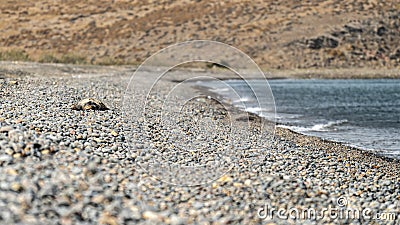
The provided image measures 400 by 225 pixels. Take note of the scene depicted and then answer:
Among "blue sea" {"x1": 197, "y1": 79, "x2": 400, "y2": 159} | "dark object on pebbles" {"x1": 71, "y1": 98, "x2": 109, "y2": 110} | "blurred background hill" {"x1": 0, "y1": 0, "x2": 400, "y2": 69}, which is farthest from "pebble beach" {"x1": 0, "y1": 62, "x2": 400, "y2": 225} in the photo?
"blurred background hill" {"x1": 0, "y1": 0, "x2": 400, "y2": 69}

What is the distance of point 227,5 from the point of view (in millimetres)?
68188

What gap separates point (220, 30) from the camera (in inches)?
2475

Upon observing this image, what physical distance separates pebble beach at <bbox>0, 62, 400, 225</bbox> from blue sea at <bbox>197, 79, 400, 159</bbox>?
3942 millimetres

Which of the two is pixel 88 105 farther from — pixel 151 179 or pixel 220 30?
pixel 220 30

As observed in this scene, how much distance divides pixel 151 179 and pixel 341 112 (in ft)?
59.9

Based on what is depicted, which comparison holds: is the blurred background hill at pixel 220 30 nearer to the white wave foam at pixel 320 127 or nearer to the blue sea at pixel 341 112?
the blue sea at pixel 341 112

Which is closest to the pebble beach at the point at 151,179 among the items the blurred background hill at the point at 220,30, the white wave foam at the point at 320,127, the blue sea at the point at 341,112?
the blue sea at the point at 341,112

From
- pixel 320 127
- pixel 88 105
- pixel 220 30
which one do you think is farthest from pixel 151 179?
pixel 220 30

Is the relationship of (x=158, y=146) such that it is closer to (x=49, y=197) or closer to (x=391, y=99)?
(x=49, y=197)

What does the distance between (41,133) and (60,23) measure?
5906 cm

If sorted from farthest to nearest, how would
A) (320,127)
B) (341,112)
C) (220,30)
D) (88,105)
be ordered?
(220,30) < (341,112) < (320,127) < (88,105)

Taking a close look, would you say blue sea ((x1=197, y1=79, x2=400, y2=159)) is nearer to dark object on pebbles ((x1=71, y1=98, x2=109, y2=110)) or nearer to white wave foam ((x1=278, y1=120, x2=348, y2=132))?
white wave foam ((x1=278, y1=120, x2=348, y2=132))

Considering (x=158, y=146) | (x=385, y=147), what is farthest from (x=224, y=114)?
(x=158, y=146)

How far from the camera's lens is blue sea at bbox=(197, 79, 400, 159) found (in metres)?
17.6
